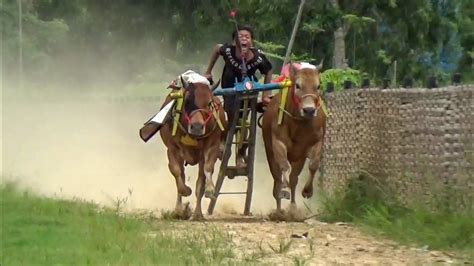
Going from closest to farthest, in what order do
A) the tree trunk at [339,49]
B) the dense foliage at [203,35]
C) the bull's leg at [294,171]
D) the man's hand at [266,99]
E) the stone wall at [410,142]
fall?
the stone wall at [410,142]
the bull's leg at [294,171]
the man's hand at [266,99]
the tree trunk at [339,49]
the dense foliage at [203,35]

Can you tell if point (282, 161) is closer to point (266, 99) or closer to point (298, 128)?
point (298, 128)

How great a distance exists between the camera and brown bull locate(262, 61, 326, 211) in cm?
1198

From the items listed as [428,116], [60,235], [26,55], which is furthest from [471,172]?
[26,55]

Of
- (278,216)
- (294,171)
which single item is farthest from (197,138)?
(294,171)

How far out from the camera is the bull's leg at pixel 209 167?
40.3 feet

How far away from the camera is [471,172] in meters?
10.2

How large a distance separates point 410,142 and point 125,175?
6838 millimetres

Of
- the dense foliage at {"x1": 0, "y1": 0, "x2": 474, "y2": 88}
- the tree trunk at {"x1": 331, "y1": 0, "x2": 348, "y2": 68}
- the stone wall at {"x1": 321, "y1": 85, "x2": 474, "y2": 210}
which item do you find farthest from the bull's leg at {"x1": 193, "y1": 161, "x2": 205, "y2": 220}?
the tree trunk at {"x1": 331, "y1": 0, "x2": 348, "y2": 68}

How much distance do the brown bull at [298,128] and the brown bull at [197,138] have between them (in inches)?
23.8

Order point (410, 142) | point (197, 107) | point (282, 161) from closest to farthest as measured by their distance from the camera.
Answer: point (410, 142) < point (197, 107) < point (282, 161)

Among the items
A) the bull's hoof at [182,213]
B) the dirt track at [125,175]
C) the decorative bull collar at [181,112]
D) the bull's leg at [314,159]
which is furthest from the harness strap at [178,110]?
the bull's leg at [314,159]

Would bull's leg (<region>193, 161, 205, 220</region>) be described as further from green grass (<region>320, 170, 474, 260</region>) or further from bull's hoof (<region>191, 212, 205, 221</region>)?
green grass (<region>320, 170, 474, 260</region>)

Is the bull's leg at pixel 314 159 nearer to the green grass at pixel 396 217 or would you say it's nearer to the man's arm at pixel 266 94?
the green grass at pixel 396 217

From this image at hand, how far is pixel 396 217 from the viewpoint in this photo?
36.5 ft
